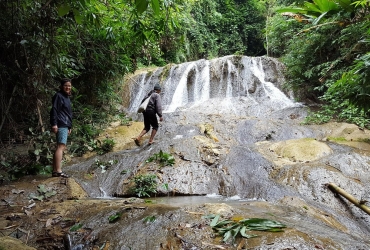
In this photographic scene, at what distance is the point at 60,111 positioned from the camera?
4957 mm

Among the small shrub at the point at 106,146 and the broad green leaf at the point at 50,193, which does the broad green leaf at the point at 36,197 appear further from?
the small shrub at the point at 106,146

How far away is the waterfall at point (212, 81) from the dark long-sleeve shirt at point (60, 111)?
8.75m

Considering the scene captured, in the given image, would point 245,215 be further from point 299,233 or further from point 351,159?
point 351,159

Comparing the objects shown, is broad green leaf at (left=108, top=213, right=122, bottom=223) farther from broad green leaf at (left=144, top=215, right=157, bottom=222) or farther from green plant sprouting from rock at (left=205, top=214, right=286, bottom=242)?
green plant sprouting from rock at (left=205, top=214, right=286, bottom=242)

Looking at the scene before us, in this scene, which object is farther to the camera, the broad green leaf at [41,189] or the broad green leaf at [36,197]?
the broad green leaf at [41,189]

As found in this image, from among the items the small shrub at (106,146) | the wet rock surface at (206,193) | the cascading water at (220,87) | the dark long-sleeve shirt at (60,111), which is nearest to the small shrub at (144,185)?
the wet rock surface at (206,193)

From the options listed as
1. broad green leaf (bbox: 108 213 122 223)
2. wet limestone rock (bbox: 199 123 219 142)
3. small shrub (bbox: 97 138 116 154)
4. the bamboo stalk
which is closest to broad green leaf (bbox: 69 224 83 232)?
broad green leaf (bbox: 108 213 122 223)

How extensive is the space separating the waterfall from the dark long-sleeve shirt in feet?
28.7

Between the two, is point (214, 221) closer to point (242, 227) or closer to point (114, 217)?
point (242, 227)

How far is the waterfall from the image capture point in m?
14.1

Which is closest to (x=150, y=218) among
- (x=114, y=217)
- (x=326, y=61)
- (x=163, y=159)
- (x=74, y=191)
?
(x=114, y=217)

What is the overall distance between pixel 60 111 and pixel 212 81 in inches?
431

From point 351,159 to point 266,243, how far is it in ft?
14.2

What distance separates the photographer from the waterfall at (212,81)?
14.1m
